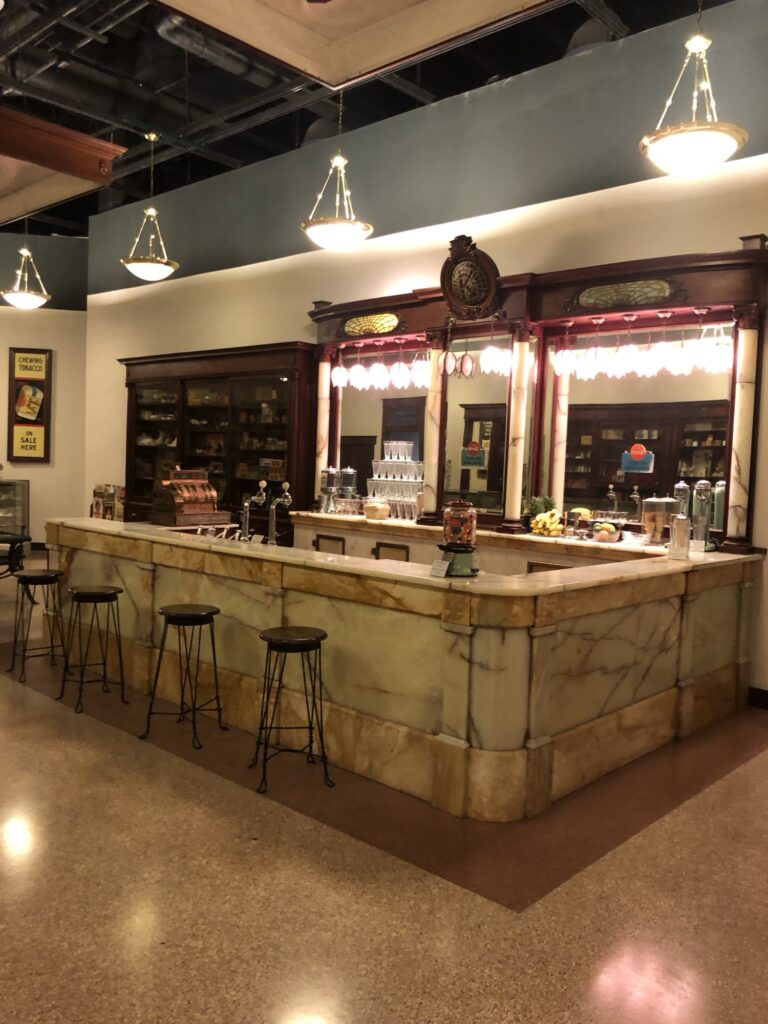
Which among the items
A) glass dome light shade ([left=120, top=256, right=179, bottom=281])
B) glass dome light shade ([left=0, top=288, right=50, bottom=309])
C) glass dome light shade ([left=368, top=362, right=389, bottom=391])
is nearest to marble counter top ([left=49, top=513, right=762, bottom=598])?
glass dome light shade ([left=368, top=362, right=389, bottom=391])

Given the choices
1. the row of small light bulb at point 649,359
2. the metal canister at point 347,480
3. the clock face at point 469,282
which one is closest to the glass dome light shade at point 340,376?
the metal canister at point 347,480

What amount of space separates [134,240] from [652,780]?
9.24m

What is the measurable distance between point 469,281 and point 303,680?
3.65 meters

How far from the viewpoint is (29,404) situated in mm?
11711

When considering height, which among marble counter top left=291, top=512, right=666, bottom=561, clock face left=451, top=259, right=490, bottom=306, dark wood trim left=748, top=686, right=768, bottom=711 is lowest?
dark wood trim left=748, top=686, right=768, bottom=711

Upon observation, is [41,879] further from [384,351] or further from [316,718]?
[384,351]

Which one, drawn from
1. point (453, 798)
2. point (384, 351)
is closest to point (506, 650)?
point (453, 798)

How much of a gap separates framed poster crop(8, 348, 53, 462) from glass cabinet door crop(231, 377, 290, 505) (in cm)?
432

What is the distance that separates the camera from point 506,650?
140 inches

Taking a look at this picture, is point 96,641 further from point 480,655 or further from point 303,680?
point 480,655

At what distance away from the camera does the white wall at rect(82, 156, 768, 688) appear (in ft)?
18.4

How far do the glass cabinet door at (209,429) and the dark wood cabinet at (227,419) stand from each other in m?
0.01

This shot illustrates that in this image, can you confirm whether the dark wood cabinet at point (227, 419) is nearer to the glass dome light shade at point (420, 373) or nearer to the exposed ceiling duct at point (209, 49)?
the glass dome light shade at point (420, 373)

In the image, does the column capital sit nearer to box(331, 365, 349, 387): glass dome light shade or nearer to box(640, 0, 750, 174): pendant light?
box(640, 0, 750, 174): pendant light
